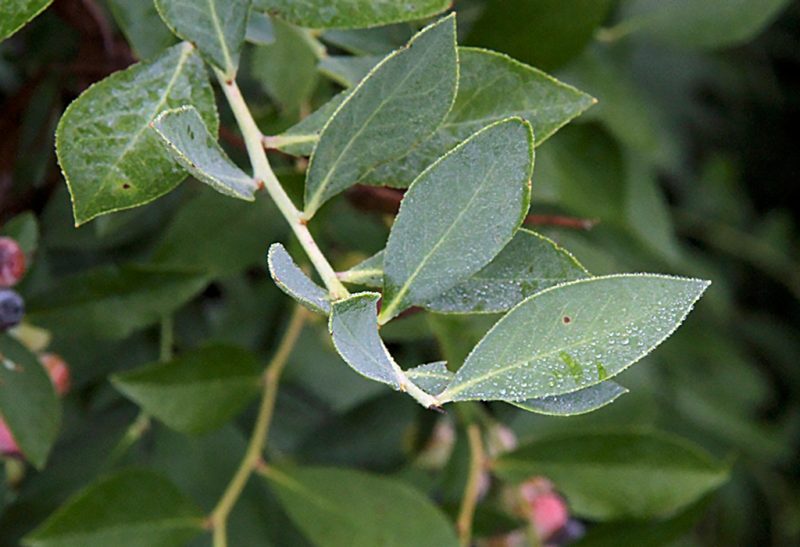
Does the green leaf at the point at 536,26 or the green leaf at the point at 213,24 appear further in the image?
the green leaf at the point at 536,26

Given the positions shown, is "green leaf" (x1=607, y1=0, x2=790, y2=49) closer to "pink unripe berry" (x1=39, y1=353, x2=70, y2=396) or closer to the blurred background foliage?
the blurred background foliage

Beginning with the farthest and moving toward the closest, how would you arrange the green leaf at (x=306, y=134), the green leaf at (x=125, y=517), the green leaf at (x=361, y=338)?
1. the green leaf at (x=125, y=517)
2. the green leaf at (x=306, y=134)
3. the green leaf at (x=361, y=338)

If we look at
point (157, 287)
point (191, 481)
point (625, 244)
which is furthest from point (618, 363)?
point (625, 244)

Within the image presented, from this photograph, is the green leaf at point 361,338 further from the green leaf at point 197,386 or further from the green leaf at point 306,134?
the green leaf at point 197,386

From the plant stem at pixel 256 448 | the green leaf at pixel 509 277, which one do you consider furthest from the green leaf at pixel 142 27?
the plant stem at pixel 256 448

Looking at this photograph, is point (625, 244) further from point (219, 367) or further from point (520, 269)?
point (520, 269)

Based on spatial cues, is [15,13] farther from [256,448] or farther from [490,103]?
[256,448]
